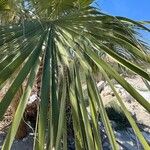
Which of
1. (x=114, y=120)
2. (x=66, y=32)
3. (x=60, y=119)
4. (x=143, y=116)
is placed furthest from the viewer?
(x=143, y=116)

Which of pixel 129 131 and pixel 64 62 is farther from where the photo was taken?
pixel 129 131

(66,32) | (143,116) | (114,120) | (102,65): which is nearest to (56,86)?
(102,65)

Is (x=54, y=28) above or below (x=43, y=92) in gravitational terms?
above

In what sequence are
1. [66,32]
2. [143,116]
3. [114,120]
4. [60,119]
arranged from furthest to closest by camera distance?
[143,116] → [114,120] → [66,32] → [60,119]

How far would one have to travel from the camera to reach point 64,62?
214cm

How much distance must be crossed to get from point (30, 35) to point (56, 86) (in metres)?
0.49

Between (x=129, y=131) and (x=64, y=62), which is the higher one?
(x=64, y=62)

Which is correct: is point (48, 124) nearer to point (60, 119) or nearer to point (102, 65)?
point (60, 119)

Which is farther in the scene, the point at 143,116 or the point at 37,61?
the point at 143,116

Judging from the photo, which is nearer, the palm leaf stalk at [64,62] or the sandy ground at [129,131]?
the palm leaf stalk at [64,62]

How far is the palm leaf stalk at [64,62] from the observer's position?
184 cm

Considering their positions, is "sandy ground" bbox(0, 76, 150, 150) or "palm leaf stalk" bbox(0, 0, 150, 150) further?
"sandy ground" bbox(0, 76, 150, 150)

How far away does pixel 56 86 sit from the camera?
2.05 metres

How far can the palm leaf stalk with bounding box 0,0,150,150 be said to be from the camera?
6.04ft
